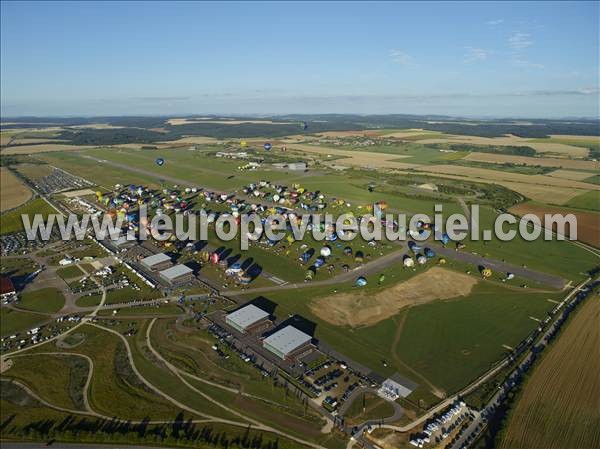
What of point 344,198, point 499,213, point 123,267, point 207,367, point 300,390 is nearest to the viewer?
point 300,390

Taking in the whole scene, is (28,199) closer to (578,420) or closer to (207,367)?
(207,367)

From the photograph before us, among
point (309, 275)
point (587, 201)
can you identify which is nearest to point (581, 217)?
point (587, 201)

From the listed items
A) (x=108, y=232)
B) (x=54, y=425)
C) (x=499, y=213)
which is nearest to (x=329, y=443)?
(x=54, y=425)

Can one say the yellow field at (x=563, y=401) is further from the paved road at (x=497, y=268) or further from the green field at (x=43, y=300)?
the green field at (x=43, y=300)

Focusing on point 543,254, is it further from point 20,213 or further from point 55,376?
point 20,213

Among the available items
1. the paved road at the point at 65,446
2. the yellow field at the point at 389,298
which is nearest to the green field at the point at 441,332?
the yellow field at the point at 389,298

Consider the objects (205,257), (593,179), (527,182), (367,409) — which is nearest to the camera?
(367,409)
